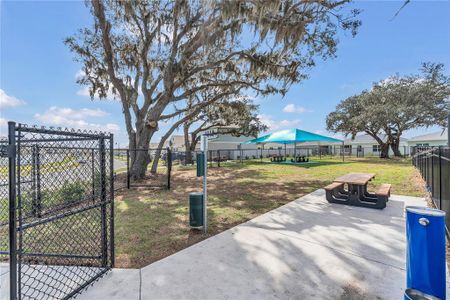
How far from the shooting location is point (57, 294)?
7.93ft

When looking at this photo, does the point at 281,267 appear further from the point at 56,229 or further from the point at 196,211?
the point at 56,229

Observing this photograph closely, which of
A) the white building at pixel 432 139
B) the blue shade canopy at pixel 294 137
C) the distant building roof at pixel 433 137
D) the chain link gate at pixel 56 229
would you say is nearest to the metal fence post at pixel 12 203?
the chain link gate at pixel 56 229

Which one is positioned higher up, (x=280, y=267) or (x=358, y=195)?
(x=358, y=195)

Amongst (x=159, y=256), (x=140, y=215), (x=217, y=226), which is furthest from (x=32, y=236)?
(x=217, y=226)

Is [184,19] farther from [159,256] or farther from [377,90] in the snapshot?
[377,90]

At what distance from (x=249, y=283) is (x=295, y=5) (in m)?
8.29

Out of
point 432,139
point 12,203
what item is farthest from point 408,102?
point 12,203

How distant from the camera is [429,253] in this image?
6.24 feet

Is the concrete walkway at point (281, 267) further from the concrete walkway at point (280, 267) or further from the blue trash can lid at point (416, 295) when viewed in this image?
the blue trash can lid at point (416, 295)

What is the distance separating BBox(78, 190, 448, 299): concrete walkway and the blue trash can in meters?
0.52

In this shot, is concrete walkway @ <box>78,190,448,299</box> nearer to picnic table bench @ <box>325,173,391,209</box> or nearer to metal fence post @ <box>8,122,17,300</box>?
metal fence post @ <box>8,122,17,300</box>

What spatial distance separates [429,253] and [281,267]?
4.92 feet

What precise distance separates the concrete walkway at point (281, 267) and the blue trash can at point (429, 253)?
0.52 meters

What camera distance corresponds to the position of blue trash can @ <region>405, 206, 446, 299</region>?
74.0 inches
